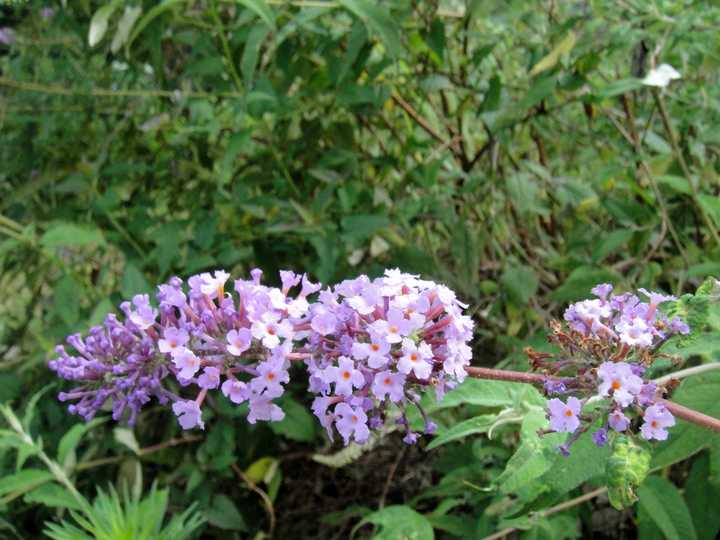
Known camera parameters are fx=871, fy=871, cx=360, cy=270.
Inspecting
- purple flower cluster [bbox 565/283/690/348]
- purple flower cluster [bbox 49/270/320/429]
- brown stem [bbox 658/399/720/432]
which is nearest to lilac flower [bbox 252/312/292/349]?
purple flower cluster [bbox 49/270/320/429]

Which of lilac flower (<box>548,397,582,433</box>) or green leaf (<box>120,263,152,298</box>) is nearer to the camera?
lilac flower (<box>548,397,582,433</box>)

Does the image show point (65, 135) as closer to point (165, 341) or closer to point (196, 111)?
point (196, 111)

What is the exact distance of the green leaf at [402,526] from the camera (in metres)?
1.56

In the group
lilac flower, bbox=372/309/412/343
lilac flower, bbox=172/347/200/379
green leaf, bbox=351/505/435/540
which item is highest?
lilac flower, bbox=372/309/412/343

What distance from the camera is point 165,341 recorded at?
1.08m

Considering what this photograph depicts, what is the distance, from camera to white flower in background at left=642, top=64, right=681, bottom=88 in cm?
183

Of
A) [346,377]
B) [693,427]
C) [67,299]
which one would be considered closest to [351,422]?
[346,377]

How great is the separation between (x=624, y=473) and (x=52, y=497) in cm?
126

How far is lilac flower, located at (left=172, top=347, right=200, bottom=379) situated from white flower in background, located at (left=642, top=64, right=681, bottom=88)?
47.5 inches

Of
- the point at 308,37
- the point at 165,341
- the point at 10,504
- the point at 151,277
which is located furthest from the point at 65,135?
the point at 165,341

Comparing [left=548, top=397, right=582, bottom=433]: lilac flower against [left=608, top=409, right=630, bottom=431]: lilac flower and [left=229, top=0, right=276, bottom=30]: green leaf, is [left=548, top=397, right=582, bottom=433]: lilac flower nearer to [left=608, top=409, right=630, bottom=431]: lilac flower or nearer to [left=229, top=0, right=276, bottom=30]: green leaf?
[left=608, top=409, right=630, bottom=431]: lilac flower

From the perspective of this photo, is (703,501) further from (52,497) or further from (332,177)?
(52,497)

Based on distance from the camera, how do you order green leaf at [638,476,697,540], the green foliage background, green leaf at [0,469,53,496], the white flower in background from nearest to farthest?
green leaf at [638,476,697,540]
green leaf at [0,469,53,496]
the white flower in background
the green foliage background

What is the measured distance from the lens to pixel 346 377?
99 cm
